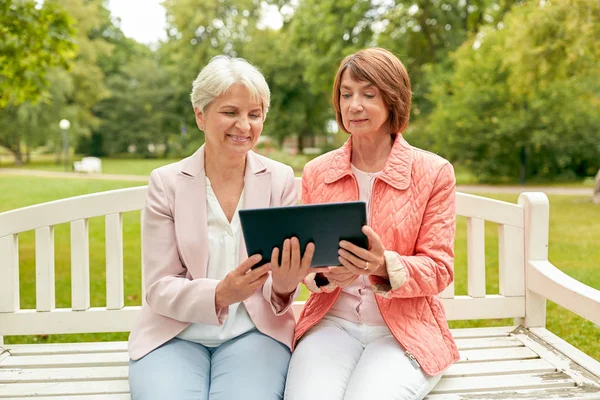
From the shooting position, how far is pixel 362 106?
253 centimetres

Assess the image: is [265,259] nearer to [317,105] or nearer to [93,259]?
[93,259]

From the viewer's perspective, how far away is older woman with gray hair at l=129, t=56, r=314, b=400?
7.46 feet

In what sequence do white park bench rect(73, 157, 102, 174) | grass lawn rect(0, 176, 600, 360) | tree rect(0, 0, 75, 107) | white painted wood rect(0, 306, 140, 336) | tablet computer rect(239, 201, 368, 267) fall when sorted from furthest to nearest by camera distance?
white park bench rect(73, 157, 102, 174) < tree rect(0, 0, 75, 107) < grass lawn rect(0, 176, 600, 360) < white painted wood rect(0, 306, 140, 336) < tablet computer rect(239, 201, 368, 267)

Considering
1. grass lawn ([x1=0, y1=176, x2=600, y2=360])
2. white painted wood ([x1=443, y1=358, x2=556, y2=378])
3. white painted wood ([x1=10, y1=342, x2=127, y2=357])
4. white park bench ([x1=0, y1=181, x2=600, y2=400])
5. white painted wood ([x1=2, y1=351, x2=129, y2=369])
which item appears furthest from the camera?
grass lawn ([x1=0, y1=176, x2=600, y2=360])

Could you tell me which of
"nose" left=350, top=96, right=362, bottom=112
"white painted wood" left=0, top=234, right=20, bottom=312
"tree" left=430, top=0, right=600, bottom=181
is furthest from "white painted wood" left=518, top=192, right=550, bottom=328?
"tree" left=430, top=0, right=600, bottom=181

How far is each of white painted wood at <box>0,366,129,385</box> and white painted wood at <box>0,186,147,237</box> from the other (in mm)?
651

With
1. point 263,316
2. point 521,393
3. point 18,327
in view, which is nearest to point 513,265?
point 521,393

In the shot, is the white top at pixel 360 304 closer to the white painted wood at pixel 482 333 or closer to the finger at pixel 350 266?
the finger at pixel 350 266

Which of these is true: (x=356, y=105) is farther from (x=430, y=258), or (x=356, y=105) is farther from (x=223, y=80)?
(x=430, y=258)

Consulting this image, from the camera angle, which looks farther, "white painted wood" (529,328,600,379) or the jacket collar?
"white painted wood" (529,328,600,379)

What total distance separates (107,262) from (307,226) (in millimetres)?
1429

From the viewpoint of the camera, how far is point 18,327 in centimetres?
303

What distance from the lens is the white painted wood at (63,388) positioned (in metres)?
2.47

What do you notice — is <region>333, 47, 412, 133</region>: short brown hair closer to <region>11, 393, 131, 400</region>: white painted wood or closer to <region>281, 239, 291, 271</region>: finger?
<region>281, 239, 291, 271</region>: finger
